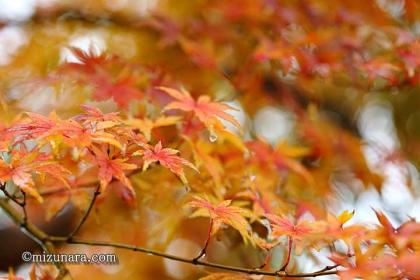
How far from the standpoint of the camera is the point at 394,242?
936 mm

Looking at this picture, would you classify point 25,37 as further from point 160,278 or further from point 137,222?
point 160,278

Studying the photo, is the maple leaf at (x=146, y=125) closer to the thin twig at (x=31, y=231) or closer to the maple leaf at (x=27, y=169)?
the maple leaf at (x=27, y=169)

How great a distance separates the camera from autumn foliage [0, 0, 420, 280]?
930 millimetres

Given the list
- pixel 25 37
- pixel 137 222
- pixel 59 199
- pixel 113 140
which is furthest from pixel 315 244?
pixel 25 37

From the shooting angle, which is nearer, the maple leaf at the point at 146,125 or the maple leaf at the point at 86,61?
the maple leaf at the point at 146,125

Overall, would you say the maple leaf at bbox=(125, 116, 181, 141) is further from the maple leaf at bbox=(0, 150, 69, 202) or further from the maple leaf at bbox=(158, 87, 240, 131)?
the maple leaf at bbox=(0, 150, 69, 202)

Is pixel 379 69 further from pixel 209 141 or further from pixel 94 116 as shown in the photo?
pixel 94 116

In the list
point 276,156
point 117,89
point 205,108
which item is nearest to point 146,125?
point 205,108

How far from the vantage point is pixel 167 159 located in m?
0.92

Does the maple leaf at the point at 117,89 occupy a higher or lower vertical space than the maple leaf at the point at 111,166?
lower

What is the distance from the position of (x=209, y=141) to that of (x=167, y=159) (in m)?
0.43

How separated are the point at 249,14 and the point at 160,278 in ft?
3.24

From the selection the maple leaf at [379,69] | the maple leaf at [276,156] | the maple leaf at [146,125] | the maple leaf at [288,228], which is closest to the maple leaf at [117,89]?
the maple leaf at [146,125]

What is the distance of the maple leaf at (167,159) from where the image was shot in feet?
2.97
